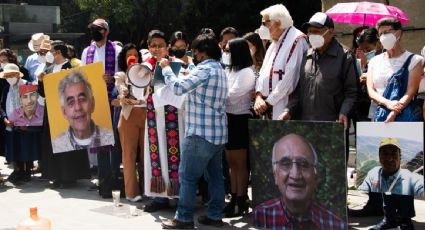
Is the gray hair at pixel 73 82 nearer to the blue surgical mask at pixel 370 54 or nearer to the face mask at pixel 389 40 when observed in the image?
the blue surgical mask at pixel 370 54

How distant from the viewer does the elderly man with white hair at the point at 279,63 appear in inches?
200

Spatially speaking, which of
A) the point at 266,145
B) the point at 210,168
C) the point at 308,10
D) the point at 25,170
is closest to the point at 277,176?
the point at 266,145

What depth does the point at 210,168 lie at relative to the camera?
5375 mm

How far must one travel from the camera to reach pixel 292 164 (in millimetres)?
4711

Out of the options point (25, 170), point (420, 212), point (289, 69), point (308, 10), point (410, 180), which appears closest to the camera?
point (410, 180)

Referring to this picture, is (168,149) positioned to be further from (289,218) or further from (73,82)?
(73,82)

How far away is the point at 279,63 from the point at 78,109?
2.88 meters

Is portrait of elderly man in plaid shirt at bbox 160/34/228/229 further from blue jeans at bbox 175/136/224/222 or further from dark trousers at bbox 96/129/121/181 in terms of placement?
dark trousers at bbox 96/129/121/181

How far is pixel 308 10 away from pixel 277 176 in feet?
54.0

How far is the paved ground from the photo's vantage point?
18.0ft

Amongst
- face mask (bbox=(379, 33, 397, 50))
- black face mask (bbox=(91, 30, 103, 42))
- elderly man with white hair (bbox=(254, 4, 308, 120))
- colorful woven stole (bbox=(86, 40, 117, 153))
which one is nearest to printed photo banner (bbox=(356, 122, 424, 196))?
face mask (bbox=(379, 33, 397, 50))

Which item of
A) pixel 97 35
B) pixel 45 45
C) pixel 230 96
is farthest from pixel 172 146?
pixel 45 45

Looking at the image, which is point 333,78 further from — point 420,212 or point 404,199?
point 420,212

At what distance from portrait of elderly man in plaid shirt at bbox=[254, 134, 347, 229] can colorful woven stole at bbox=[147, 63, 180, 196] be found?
130 cm
